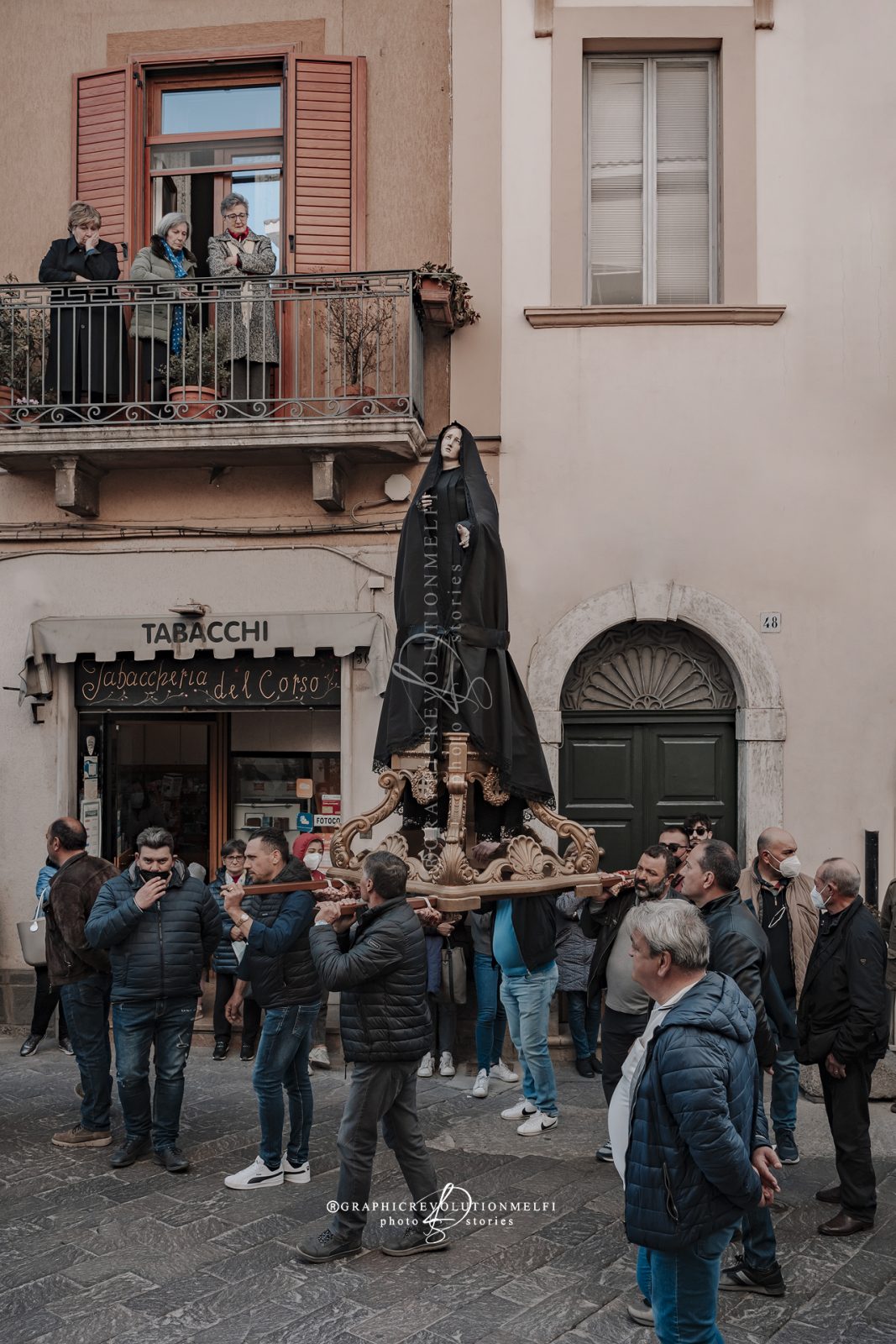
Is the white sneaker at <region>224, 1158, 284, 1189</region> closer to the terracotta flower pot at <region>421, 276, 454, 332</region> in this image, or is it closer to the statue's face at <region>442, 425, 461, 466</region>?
the statue's face at <region>442, 425, 461, 466</region>

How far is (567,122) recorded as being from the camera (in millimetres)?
9258

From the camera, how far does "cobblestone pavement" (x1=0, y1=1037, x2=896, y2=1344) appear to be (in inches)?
176

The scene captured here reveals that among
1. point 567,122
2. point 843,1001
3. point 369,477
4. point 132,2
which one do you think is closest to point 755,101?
point 567,122

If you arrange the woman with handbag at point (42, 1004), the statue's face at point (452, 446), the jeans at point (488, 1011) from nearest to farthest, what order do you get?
the statue's face at point (452, 446) → the jeans at point (488, 1011) → the woman with handbag at point (42, 1004)

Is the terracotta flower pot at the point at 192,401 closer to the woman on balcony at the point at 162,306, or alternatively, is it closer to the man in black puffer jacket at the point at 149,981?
the woman on balcony at the point at 162,306

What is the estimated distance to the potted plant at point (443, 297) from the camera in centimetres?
888

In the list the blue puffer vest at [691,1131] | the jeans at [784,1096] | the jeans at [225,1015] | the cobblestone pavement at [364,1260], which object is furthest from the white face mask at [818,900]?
the jeans at [225,1015]

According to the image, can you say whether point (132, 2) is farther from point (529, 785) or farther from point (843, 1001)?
point (843, 1001)

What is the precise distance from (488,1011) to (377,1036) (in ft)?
9.84

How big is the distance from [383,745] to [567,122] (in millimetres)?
5929

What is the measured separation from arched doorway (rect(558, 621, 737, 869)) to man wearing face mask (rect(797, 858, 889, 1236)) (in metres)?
3.46

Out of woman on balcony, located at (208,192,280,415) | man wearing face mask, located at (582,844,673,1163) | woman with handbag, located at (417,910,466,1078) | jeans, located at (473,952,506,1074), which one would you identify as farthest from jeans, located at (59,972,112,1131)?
woman on balcony, located at (208,192,280,415)

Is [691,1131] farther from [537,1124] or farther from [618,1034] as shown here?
[537,1124]

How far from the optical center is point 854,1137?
541cm
